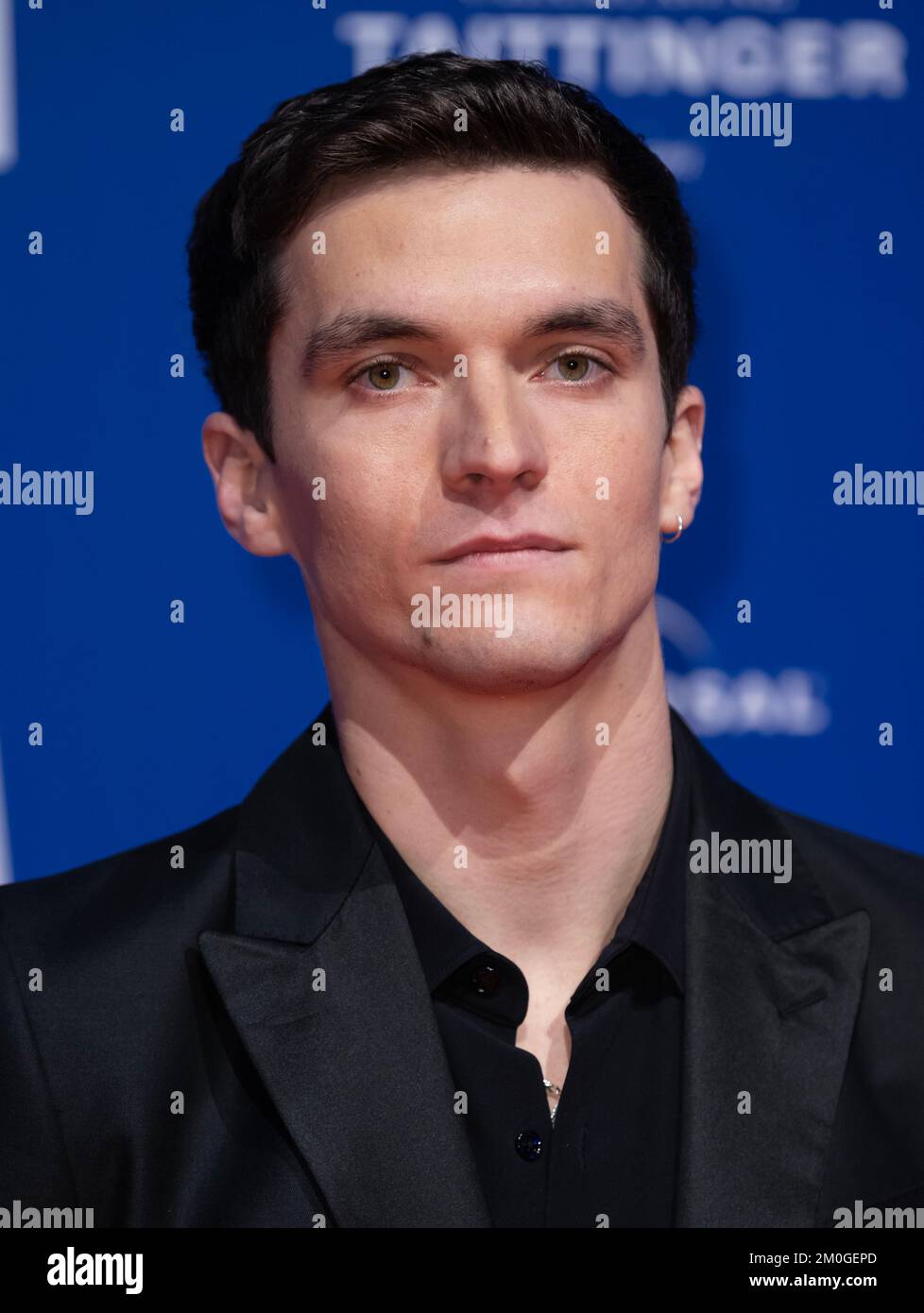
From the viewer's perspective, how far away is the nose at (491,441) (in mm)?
2400

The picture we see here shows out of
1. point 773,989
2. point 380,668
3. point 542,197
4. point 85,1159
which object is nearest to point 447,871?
point 380,668

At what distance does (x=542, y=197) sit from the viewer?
2.59 metres

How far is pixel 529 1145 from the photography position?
2.43 meters

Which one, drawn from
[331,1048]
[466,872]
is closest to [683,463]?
[466,872]

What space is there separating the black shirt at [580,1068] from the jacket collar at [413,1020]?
0.05 meters

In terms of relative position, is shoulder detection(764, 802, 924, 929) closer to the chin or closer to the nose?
the chin

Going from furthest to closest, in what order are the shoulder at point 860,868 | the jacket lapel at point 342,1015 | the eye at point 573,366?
the shoulder at point 860,868 → the eye at point 573,366 → the jacket lapel at point 342,1015

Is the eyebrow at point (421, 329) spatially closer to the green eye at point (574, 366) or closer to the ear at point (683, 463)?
the green eye at point (574, 366)

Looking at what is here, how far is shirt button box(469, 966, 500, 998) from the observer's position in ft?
8.28

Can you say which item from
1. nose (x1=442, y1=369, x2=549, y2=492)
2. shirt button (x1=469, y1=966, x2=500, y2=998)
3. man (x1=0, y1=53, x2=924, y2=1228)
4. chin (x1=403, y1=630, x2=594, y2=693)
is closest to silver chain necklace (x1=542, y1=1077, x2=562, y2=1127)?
man (x1=0, y1=53, x2=924, y2=1228)

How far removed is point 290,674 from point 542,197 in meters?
1.11

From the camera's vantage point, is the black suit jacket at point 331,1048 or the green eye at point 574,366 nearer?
the black suit jacket at point 331,1048

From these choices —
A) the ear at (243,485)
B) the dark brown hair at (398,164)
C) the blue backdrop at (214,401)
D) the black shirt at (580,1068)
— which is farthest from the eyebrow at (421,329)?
the black shirt at (580,1068)

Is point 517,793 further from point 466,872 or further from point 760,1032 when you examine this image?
point 760,1032
